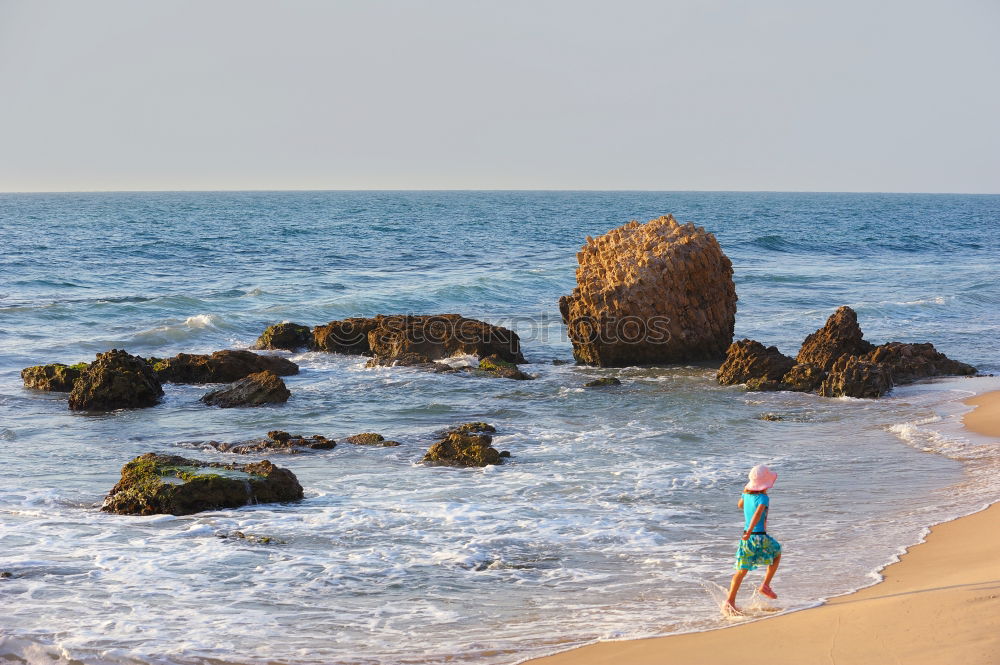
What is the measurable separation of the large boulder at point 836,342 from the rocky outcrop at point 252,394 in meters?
8.46

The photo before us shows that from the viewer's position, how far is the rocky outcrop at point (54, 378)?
15797mm

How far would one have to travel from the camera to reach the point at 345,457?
1169 cm

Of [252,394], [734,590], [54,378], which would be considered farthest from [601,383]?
[734,590]

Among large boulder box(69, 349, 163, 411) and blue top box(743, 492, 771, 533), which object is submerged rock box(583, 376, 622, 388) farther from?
blue top box(743, 492, 771, 533)

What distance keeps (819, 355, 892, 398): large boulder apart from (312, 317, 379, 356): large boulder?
8.63 m

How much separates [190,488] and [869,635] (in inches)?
243

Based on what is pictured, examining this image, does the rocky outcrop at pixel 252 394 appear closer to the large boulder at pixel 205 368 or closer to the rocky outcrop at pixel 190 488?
the large boulder at pixel 205 368

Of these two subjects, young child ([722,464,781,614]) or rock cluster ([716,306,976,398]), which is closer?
young child ([722,464,781,614])

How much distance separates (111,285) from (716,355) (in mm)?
21126

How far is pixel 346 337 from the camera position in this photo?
1966 cm

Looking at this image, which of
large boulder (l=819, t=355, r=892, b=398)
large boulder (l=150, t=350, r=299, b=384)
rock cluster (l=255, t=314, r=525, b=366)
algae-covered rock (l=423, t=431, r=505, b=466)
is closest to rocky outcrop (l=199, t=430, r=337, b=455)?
algae-covered rock (l=423, t=431, r=505, b=466)

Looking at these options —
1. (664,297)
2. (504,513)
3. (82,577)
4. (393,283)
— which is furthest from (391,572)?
(393,283)

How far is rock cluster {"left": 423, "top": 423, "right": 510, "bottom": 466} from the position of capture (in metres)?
11.3

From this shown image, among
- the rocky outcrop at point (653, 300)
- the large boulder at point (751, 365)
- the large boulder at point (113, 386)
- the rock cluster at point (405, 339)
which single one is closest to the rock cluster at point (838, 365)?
the large boulder at point (751, 365)
